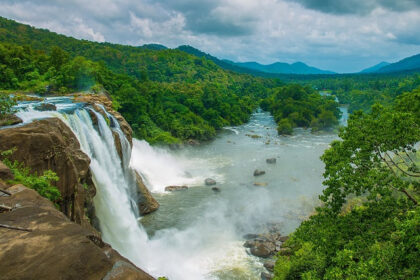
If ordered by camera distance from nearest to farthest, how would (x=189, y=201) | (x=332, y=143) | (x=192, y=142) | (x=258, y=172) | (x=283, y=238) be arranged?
(x=332, y=143) < (x=283, y=238) < (x=189, y=201) < (x=258, y=172) < (x=192, y=142)

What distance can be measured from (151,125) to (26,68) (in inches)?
657

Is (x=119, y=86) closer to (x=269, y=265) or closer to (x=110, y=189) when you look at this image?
(x=110, y=189)

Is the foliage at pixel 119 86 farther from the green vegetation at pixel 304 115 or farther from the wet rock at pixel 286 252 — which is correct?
the wet rock at pixel 286 252

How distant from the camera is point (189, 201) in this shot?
80.2 ft

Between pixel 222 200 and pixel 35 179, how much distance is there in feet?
55.8

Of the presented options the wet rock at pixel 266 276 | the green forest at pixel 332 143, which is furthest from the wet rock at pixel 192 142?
the wet rock at pixel 266 276

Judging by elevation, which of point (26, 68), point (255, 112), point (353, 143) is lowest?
point (255, 112)

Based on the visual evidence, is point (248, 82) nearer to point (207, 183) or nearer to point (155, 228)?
point (207, 183)

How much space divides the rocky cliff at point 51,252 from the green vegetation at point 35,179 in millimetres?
3484

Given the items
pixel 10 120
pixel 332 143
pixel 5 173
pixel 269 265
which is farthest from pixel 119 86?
pixel 5 173

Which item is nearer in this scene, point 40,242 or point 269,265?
point 40,242

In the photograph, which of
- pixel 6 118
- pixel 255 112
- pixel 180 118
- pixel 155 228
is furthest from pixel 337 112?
pixel 6 118

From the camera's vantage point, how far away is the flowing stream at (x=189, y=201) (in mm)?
16156

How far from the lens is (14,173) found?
9.43m
